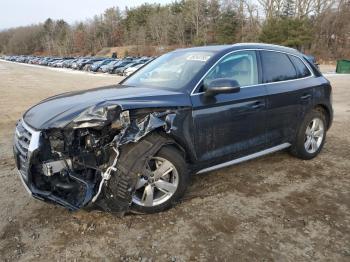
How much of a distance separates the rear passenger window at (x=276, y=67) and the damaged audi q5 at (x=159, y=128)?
0.05 feet

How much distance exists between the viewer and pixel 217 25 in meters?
66.6

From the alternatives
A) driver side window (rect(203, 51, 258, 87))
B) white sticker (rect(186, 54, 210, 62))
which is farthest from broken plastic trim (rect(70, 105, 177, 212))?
white sticker (rect(186, 54, 210, 62))

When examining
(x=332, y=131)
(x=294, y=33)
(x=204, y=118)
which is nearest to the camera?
(x=204, y=118)

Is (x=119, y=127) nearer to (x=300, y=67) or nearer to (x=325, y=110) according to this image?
(x=300, y=67)

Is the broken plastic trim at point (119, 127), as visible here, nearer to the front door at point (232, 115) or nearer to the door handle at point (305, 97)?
the front door at point (232, 115)

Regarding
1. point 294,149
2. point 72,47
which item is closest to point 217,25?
point 72,47

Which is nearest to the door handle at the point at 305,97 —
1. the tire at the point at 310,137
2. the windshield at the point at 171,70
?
the tire at the point at 310,137

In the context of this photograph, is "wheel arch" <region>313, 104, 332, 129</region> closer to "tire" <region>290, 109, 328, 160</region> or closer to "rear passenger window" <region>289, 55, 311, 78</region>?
"tire" <region>290, 109, 328, 160</region>

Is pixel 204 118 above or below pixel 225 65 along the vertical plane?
below

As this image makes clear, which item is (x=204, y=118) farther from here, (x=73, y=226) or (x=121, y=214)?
(x=73, y=226)

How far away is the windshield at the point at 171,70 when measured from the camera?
4.13 metres

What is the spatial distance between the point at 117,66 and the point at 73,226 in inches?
1252

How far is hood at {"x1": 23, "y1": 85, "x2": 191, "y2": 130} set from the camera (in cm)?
337

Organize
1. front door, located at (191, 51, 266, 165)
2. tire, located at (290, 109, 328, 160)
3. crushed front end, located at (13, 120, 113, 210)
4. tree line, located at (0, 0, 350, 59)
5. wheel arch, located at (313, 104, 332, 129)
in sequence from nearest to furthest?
crushed front end, located at (13, 120, 113, 210) < front door, located at (191, 51, 266, 165) < tire, located at (290, 109, 328, 160) < wheel arch, located at (313, 104, 332, 129) < tree line, located at (0, 0, 350, 59)
